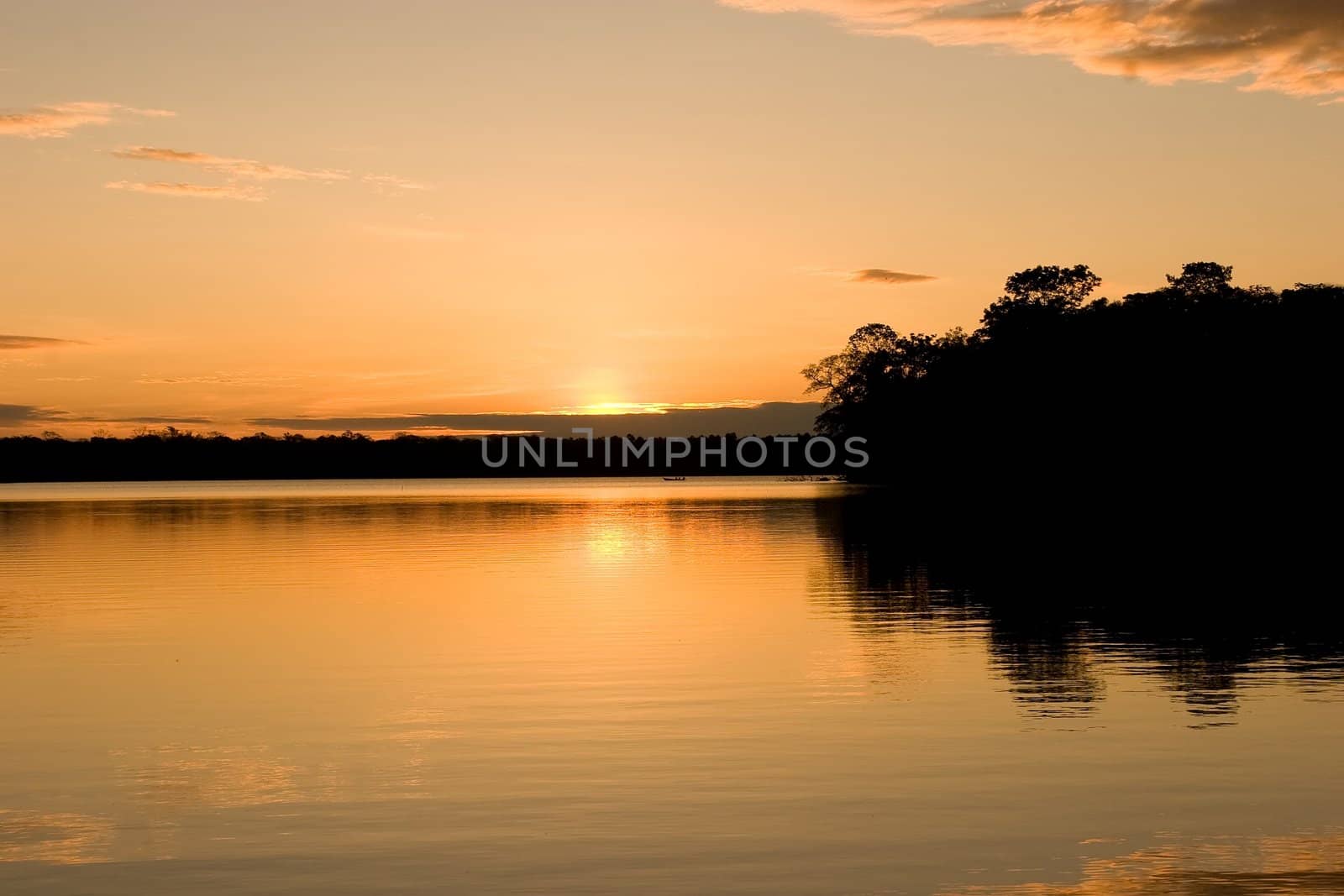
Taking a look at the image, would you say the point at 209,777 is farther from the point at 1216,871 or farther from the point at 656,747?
the point at 1216,871

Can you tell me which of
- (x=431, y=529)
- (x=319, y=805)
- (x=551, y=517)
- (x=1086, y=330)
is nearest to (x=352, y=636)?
(x=319, y=805)

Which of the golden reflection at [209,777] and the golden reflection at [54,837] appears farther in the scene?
the golden reflection at [209,777]

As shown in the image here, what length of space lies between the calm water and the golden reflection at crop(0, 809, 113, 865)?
5 centimetres

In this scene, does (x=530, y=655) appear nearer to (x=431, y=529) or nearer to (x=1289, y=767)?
(x=1289, y=767)

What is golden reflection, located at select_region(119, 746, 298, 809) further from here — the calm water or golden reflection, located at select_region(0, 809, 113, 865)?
golden reflection, located at select_region(0, 809, 113, 865)

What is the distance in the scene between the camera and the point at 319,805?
663 inches

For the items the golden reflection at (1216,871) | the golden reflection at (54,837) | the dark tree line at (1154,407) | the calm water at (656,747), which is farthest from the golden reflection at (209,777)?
the dark tree line at (1154,407)

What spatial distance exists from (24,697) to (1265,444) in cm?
10256

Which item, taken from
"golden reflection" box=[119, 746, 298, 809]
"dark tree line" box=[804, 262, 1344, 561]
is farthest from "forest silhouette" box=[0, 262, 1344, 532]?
"golden reflection" box=[119, 746, 298, 809]

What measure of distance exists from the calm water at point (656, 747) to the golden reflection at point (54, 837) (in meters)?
0.05

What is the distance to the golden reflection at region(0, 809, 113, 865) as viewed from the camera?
48.2 ft

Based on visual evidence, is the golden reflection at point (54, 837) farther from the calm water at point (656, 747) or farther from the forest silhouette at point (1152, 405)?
the forest silhouette at point (1152, 405)

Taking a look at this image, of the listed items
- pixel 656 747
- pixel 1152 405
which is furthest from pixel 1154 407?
pixel 656 747

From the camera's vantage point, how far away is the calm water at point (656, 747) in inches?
560
